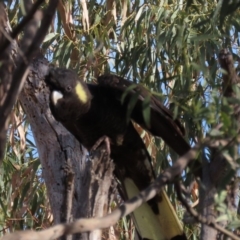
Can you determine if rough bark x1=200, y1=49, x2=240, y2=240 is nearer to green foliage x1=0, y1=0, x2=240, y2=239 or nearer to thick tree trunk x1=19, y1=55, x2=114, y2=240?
thick tree trunk x1=19, y1=55, x2=114, y2=240

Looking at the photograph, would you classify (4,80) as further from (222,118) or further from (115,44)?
(115,44)

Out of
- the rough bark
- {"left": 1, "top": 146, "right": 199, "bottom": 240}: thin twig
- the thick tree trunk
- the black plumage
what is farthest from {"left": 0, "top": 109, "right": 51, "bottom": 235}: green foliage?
{"left": 1, "top": 146, "right": 199, "bottom": 240}: thin twig

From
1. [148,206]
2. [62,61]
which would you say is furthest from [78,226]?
[62,61]

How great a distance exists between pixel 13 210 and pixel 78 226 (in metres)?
2.38

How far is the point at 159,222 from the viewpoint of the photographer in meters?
2.53

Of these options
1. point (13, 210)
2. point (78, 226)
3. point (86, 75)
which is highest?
point (86, 75)

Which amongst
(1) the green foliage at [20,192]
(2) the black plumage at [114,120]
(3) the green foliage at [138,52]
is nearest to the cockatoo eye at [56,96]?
(2) the black plumage at [114,120]

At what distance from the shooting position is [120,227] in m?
3.48

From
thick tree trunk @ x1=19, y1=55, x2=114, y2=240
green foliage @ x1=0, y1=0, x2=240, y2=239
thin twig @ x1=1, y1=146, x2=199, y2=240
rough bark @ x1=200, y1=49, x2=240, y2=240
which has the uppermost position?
green foliage @ x1=0, y1=0, x2=240, y2=239

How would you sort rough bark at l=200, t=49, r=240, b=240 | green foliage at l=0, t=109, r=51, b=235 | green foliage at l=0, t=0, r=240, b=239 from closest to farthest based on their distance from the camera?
rough bark at l=200, t=49, r=240, b=240
green foliage at l=0, t=0, r=240, b=239
green foliage at l=0, t=109, r=51, b=235

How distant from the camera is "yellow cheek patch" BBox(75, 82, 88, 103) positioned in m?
2.43

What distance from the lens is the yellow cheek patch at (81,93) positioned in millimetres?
2426

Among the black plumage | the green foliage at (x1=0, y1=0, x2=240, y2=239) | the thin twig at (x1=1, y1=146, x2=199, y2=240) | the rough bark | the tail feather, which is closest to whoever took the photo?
the thin twig at (x1=1, y1=146, x2=199, y2=240)

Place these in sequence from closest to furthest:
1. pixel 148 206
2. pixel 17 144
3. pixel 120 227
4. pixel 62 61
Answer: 1. pixel 148 206
2. pixel 62 61
3. pixel 120 227
4. pixel 17 144
